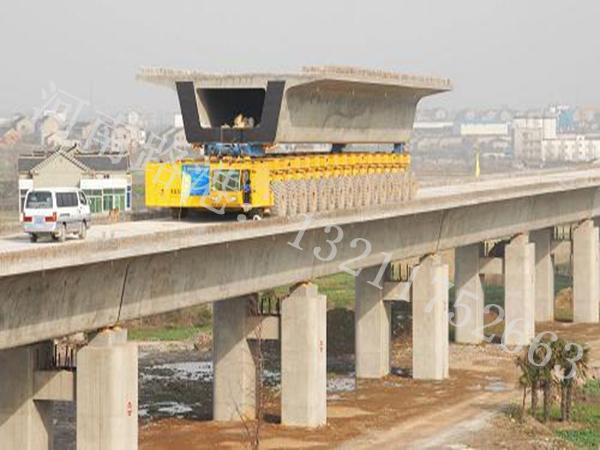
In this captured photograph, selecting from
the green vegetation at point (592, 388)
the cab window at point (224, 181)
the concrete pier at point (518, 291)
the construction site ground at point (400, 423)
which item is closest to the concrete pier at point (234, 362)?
the construction site ground at point (400, 423)

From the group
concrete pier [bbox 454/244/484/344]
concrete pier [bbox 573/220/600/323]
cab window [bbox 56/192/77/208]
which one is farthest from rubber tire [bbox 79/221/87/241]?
concrete pier [bbox 573/220/600/323]

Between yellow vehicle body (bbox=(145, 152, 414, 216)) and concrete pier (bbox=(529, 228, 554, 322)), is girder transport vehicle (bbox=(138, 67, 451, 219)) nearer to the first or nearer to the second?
yellow vehicle body (bbox=(145, 152, 414, 216))

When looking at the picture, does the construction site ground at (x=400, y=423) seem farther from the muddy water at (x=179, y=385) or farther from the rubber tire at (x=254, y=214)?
the rubber tire at (x=254, y=214)

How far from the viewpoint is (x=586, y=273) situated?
87.8 meters

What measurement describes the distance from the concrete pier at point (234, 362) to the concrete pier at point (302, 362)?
5.10 ft

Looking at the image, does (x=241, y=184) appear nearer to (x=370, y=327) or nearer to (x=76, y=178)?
(x=370, y=327)

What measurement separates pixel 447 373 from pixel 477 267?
1478cm

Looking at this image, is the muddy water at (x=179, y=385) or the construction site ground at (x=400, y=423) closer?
the construction site ground at (x=400, y=423)

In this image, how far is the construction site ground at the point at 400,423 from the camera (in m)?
48.4

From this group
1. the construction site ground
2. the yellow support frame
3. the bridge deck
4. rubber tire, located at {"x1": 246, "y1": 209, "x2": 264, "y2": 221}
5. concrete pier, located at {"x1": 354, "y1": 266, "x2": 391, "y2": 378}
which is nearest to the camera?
the bridge deck

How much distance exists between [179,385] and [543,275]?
34832 millimetres

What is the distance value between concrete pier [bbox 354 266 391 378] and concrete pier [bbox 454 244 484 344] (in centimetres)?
1332

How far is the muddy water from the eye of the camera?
53531mm

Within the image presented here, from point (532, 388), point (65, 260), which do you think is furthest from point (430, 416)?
point (65, 260)
